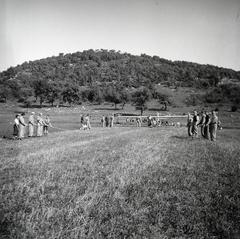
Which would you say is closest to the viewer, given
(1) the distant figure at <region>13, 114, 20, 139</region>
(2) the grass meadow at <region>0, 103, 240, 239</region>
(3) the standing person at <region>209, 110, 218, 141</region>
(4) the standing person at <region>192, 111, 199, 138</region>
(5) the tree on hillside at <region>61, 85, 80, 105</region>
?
(2) the grass meadow at <region>0, 103, 240, 239</region>

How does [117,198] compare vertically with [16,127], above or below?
above

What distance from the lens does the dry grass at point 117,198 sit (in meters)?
5.58

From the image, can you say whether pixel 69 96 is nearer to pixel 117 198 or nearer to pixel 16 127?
pixel 16 127

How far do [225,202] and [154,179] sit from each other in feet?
8.31

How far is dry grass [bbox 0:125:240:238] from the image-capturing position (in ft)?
18.3

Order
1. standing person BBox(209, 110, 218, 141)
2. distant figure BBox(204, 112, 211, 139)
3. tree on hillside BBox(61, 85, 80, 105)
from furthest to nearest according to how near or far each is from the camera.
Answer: tree on hillside BBox(61, 85, 80, 105) < distant figure BBox(204, 112, 211, 139) < standing person BBox(209, 110, 218, 141)

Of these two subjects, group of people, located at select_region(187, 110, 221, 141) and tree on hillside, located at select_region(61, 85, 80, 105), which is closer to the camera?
group of people, located at select_region(187, 110, 221, 141)

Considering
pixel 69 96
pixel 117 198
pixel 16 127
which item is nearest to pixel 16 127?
pixel 16 127

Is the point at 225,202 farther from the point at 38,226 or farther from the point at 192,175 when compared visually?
the point at 38,226

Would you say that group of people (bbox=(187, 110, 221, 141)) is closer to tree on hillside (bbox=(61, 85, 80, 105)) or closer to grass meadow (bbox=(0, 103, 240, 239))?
grass meadow (bbox=(0, 103, 240, 239))

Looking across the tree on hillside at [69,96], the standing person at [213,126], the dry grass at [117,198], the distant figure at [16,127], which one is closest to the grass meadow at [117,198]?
the dry grass at [117,198]

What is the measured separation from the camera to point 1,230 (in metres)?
5.17

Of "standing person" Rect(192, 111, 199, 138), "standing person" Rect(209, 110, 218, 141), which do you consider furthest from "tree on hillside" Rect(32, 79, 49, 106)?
"standing person" Rect(209, 110, 218, 141)

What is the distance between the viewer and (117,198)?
24.0 ft
